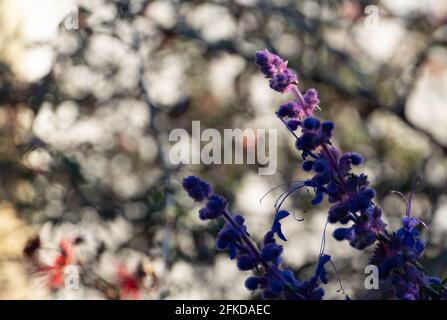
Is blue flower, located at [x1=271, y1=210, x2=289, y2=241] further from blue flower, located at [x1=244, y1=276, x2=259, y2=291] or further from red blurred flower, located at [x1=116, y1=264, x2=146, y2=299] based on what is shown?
red blurred flower, located at [x1=116, y1=264, x2=146, y2=299]

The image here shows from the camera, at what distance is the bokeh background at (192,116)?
3102 millimetres

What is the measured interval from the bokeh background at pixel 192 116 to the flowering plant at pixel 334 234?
6.76ft

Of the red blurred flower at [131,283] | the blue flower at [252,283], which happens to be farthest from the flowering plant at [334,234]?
the red blurred flower at [131,283]

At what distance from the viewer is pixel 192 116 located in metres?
3.56

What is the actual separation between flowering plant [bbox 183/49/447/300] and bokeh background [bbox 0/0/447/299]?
2.06 metres

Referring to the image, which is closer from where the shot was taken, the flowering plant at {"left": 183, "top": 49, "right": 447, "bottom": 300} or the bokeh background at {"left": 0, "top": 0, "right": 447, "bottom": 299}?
the flowering plant at {"left": 183, "top": 49, "right": 447, "bottom": 300}

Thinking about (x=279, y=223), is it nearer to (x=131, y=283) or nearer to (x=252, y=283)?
(x=252, y=283)

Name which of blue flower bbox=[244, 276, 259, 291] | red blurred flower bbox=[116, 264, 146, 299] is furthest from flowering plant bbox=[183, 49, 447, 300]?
red blurred flower bbox=[116, 264, 146, 299]

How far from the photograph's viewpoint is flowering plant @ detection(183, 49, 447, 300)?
2.52 feet

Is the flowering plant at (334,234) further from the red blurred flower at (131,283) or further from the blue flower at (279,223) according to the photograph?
the red blurred flower at (131,283)

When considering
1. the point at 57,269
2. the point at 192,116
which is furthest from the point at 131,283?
the point at 192,116

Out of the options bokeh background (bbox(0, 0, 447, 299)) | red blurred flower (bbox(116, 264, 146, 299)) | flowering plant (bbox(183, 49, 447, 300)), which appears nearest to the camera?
flowering plant (bbox(183, 49, 447, 300))

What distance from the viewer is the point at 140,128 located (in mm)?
3385
